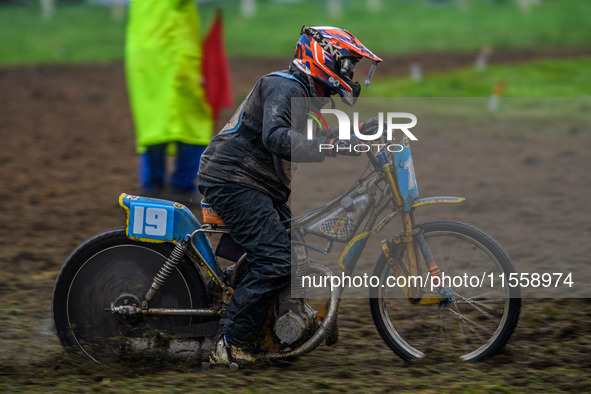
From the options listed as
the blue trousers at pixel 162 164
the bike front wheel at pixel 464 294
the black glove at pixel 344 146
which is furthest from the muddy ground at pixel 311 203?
the black glove at pixel 344 146

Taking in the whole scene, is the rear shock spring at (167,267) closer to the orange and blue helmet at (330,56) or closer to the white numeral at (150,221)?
the white numeral at (150,221)

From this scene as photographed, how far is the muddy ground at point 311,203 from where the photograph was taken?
15.2 feet

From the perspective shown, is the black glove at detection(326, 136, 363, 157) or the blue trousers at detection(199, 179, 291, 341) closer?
the black glove at detection(326, 136, 363, 157)

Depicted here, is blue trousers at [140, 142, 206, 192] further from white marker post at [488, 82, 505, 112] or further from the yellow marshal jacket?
white marker post at [488, 82, 505, 112]

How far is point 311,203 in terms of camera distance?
9039 millimetres

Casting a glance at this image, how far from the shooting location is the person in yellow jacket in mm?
7859

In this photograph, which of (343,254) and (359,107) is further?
(359,107)

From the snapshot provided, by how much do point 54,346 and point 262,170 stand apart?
68.5 inches

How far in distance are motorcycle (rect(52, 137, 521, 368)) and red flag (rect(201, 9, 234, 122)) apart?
3556 millimetres

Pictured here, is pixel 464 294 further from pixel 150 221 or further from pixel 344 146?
pixel 150 221

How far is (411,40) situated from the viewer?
23.1m

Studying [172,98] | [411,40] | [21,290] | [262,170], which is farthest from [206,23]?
[262,170]

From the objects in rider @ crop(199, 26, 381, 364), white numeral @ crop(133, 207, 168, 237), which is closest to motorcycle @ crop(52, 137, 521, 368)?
white numeral @ crop(133, 207, 168, 237)

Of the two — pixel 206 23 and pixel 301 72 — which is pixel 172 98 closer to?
pixel 301 72
